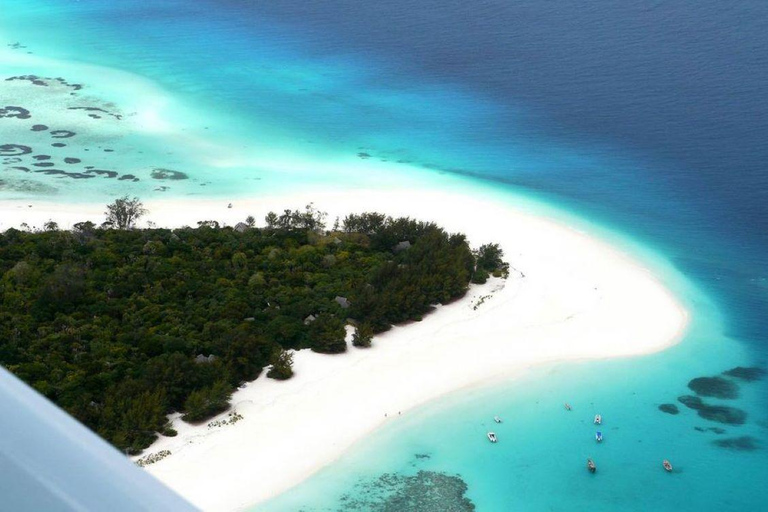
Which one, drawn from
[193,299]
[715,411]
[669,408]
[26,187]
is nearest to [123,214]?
[26,187]

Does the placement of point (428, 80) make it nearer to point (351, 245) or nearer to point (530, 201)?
point (530, 201)

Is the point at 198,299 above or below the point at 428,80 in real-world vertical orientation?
below

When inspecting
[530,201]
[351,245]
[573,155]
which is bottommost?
[351,245]

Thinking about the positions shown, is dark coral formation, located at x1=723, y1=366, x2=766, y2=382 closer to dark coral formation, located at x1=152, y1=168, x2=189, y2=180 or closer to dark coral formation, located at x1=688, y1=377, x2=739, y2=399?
dark coral formation, located at x1=688, y1=377, x2=739, y2=399

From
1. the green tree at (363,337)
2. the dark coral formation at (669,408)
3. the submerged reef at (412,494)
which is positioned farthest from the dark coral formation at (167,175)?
the dark coral formation at (669,408)

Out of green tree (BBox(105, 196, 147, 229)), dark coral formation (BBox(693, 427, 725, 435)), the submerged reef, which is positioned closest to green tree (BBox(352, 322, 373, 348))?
the submerged reef

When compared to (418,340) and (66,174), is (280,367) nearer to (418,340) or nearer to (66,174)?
(418,340)

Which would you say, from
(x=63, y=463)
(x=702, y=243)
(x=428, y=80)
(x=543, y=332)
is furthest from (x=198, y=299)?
(x=428, y=80)
